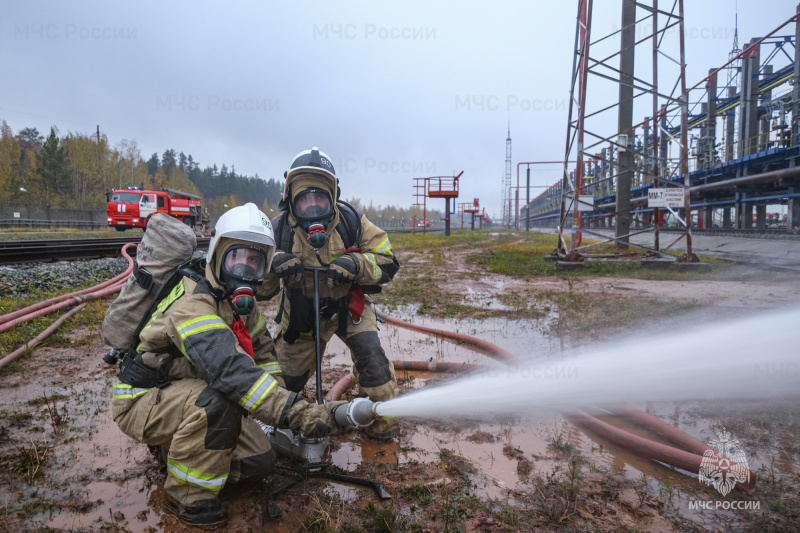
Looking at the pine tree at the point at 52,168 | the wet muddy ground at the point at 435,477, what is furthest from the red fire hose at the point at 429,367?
the pine tree at the point at 52,168

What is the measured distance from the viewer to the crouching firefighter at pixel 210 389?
2449 mm

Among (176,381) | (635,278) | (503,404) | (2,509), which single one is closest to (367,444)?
(503,404)

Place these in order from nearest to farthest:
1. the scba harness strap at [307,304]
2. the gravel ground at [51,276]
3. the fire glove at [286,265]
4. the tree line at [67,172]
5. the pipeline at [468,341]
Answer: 1. the fire glove at [286,265]
2. the scba harness strap at [307,304]
3. the pipeline at [468,341]
4. the gravel ground at [51,276]
5. the tree line at [67,172]

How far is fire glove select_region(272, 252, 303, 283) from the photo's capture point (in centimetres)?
324

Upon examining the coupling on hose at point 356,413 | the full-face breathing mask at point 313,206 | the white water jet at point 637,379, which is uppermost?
the full-face breathing mask at point 313,206

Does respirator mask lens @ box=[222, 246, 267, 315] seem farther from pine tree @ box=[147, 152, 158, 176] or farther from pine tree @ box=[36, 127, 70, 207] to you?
pine tree @ box=[147, 152, 158, 176]

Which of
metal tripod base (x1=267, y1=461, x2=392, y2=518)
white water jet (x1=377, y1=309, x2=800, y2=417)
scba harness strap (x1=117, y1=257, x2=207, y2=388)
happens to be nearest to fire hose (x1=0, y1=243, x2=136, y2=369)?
scba harness strap (x1=117, y1=257, x2=207, y2=388)

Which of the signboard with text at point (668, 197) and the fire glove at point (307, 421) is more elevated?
the signboard with text at point (668, 197)

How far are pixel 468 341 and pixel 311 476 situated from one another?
2.96 metres

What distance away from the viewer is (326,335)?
3.70m

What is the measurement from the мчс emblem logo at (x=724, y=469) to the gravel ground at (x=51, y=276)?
30.3 feet

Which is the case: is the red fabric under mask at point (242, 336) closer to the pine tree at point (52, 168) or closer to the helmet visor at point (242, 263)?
the helmet visor at point (242, 263)

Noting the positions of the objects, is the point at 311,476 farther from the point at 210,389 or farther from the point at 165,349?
the point at 165,349

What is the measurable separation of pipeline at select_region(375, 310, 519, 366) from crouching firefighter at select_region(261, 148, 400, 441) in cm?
81
